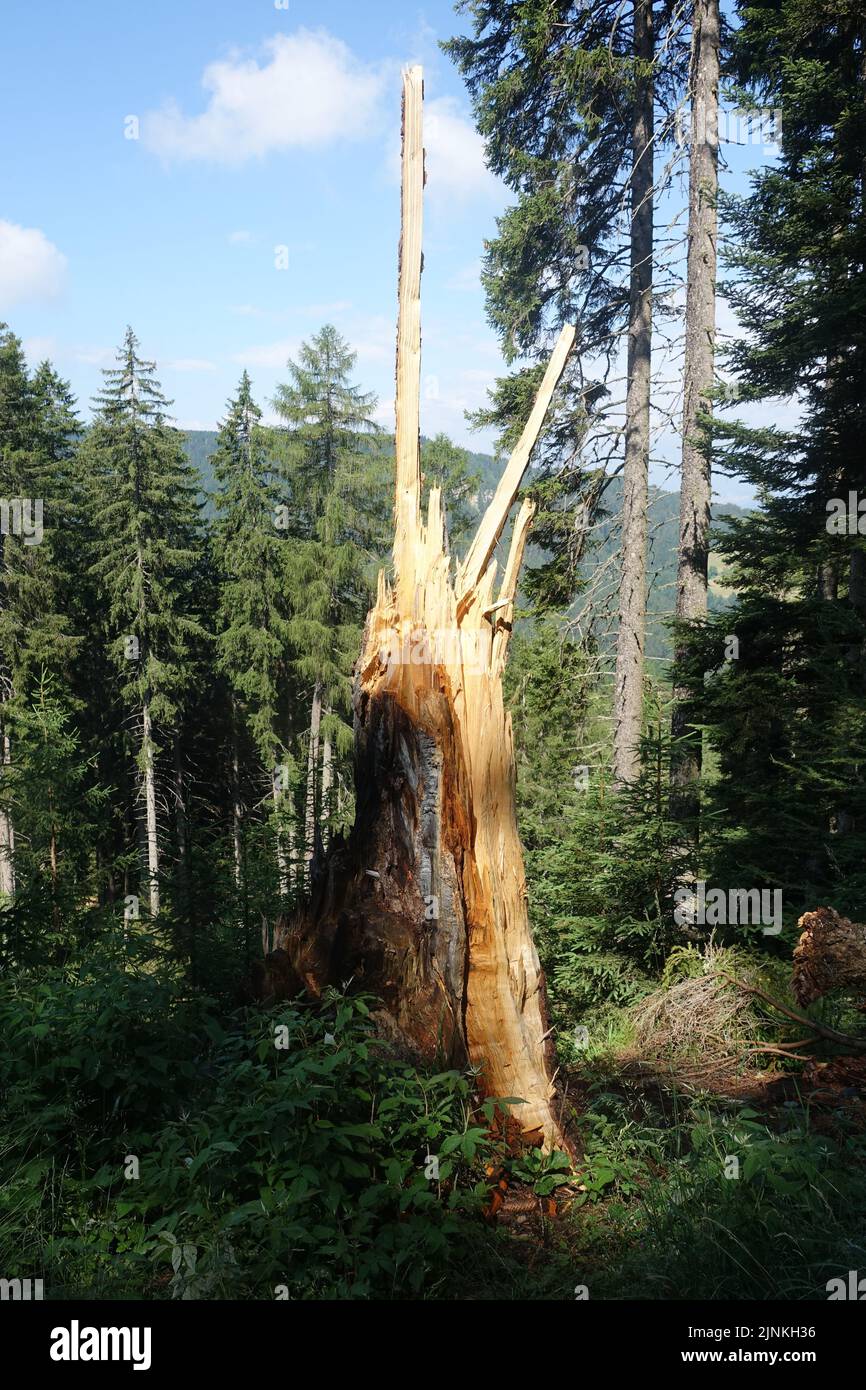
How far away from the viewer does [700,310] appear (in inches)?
448

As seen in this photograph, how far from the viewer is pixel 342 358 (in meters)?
23.7

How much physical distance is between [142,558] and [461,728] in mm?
19418

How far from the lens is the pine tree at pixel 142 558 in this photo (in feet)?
70.7

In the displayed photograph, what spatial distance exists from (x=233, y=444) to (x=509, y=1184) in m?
25.2

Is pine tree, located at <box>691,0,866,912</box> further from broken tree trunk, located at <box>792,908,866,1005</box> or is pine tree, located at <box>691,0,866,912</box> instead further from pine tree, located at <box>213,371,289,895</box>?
pine tree, located at <box>213,371,289,895</box>

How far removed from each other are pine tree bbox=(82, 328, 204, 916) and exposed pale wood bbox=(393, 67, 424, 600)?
17351 millimetres

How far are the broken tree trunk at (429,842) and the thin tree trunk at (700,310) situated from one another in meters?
6.94

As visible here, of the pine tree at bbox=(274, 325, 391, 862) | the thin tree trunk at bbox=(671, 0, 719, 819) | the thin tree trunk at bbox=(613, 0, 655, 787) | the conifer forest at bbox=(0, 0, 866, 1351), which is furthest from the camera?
the pine tree at bbox=(274, 325, 391, 862)

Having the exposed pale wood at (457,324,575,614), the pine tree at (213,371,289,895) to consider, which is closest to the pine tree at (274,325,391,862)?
the pine tree at (213,371,289,895)

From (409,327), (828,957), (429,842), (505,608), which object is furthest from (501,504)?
(828,957)

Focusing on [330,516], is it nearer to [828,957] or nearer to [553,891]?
[553,891]

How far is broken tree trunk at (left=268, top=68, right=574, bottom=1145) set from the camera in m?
4.47

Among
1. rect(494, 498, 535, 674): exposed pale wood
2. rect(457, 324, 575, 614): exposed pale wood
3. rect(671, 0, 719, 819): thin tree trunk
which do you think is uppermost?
rect(671, 0, 719, 819): thin tree trunk

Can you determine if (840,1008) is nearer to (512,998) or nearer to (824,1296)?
(512,998)
